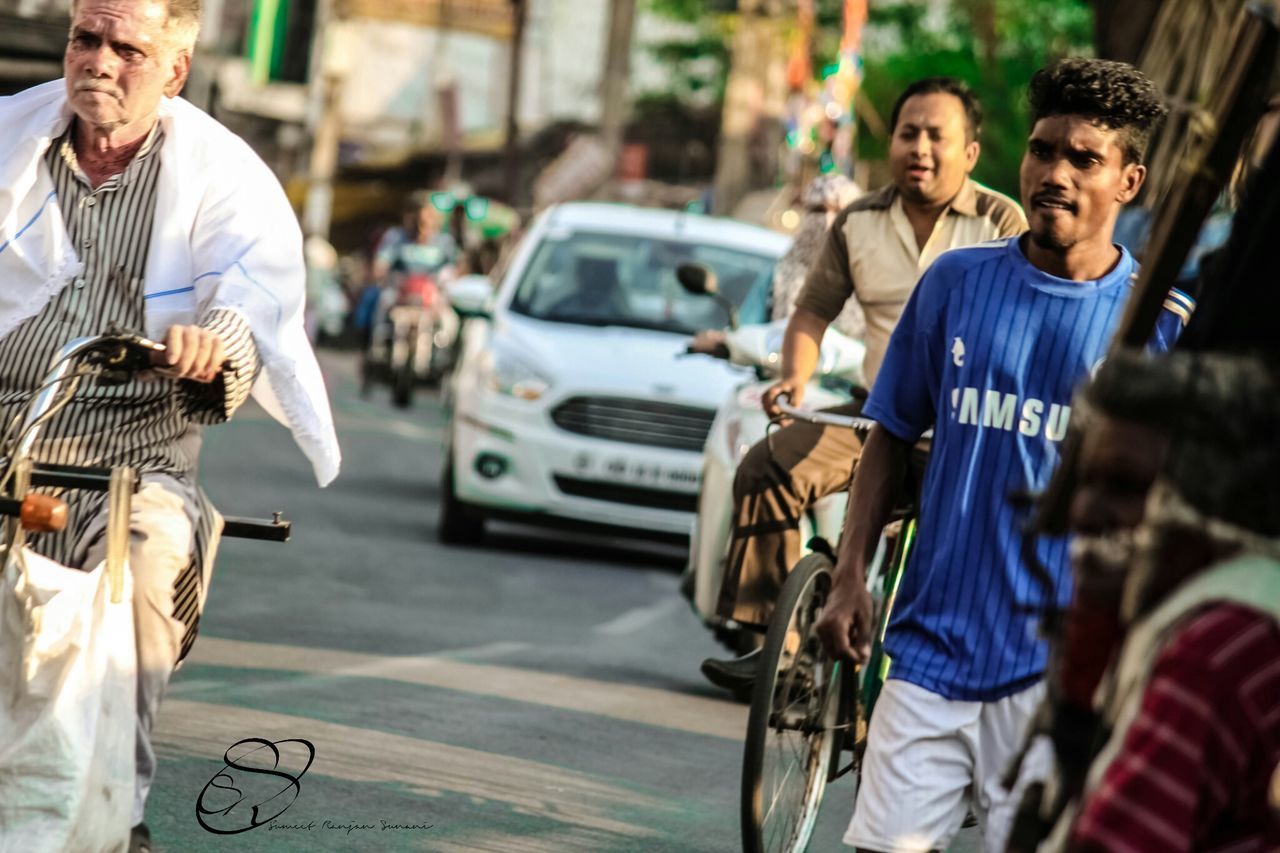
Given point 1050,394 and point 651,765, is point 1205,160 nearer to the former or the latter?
point 1050,394

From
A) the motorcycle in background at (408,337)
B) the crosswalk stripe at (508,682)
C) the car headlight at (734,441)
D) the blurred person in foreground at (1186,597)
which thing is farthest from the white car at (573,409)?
the motorcycle in background at (408,337)

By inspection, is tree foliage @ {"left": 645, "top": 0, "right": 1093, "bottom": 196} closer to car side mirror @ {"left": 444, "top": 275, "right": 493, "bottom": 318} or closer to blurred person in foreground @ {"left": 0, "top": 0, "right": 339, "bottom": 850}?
car side mirror @ {"left": 444, "top": 275, "right": 493, "bottom": 318}

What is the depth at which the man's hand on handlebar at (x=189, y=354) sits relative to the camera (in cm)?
432

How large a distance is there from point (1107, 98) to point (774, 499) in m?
3.23

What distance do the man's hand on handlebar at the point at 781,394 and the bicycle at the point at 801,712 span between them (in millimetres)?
1000

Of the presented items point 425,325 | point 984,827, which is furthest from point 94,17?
point 425,325

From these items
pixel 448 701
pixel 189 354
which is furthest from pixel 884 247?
pixel 189 354

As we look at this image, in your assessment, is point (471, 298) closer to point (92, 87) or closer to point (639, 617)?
point (639, 617)

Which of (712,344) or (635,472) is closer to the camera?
(712,344)

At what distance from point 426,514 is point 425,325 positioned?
984 cm

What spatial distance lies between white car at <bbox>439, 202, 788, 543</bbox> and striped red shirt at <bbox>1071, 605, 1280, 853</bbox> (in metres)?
9.58

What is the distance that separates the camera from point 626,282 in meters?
13.5

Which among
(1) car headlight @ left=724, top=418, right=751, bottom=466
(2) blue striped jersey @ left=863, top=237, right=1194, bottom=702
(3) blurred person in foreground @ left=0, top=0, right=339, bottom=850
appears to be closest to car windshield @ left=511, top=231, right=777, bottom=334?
(1) car headlight @ left=724, top=418, right=751, bottom=466

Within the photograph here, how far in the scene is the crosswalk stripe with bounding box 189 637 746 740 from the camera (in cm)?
821
